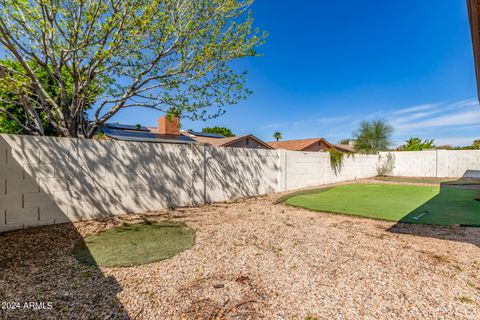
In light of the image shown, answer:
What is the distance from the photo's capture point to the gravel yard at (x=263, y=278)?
6.68ft

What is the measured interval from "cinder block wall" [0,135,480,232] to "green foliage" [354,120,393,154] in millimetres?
15871

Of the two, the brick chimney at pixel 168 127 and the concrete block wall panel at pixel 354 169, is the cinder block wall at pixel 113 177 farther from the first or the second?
the brick chimney at pixel 168 127

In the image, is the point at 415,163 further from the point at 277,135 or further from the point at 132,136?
the point at 277,135

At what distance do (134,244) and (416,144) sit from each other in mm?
29590

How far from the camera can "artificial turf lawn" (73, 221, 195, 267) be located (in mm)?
3102

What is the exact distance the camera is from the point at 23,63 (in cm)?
502

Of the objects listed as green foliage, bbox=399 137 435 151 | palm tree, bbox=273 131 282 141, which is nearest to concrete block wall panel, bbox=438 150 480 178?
green foliage, bbox=399 137 435 151

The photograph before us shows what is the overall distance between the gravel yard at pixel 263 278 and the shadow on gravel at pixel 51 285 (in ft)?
0.04


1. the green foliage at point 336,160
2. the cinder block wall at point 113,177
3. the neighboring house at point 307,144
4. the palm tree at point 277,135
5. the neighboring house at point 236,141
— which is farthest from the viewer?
the palm tree at point 277,135

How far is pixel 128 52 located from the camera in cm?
592

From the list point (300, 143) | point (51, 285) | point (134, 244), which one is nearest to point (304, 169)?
point (134, 244)

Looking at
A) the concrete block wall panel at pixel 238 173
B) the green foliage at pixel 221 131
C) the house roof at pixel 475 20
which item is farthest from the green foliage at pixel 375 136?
the green foliage at pixel 221 131

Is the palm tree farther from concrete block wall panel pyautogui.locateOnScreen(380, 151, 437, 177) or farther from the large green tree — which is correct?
the large green tree

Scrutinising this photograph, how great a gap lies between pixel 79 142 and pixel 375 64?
52.1ft
